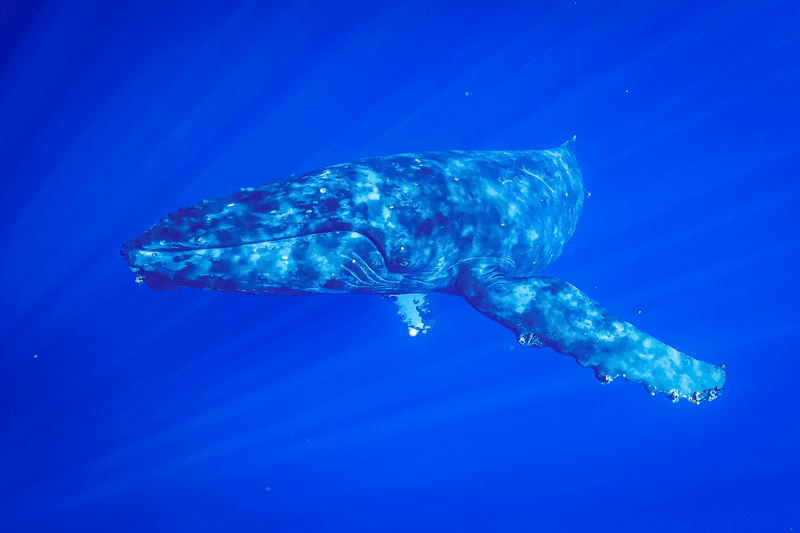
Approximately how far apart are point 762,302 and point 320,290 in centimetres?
2115

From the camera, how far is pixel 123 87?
8.18 meters

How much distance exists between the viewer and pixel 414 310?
1038 cm

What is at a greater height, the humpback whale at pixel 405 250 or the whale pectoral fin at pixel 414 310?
the whale pectoral fin at pixel 414 310

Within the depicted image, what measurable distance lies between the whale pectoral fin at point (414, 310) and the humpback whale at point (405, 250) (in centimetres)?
384

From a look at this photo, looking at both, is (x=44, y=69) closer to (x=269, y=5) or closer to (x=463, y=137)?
(x=269, y=5)

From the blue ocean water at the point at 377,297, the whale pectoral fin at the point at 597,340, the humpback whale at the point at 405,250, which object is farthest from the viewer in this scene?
Answer: the blue ocean water at the point at 377,297

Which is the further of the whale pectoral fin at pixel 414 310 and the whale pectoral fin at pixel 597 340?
the whale pectoral fin at pixel 414 310

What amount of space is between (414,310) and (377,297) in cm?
142

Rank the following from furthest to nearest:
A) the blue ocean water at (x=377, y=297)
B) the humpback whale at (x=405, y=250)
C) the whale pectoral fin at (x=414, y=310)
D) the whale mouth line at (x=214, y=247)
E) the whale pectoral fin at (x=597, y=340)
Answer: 1. the whale pectoral fin at (x=414, y=310)
2. the blue ocean water at (x=377, y=297)
3. the whale pectoral fin at (x=597, y=340)
4. the humpback whale at (x=405, y=250)
5. the whale mouth line at (x=214, y=247)

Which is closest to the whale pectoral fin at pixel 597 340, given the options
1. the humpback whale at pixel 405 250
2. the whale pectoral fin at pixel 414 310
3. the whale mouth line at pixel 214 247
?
the humpback whale at pixel 405 250

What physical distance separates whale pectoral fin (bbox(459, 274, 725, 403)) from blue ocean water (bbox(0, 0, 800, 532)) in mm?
6185

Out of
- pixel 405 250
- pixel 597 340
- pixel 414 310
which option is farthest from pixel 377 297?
pixel 597 340

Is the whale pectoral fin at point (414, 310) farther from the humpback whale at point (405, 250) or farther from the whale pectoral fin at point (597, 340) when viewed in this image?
the whale pectoral fin at point (597, 340)

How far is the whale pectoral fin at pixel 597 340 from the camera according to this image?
4844 mm
